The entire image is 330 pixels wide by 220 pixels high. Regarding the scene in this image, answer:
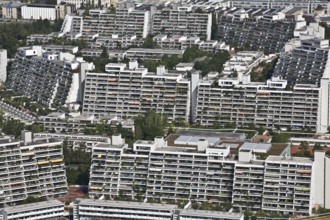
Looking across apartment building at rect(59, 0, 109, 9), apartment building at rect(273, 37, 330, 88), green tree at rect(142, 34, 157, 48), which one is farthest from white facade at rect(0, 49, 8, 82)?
apartment building at rect(59, 0, 109, 9)

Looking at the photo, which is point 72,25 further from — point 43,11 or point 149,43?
point 149,43

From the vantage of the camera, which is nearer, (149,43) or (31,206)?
(31,206)

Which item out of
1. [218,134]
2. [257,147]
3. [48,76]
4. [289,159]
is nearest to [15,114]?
[48,76]

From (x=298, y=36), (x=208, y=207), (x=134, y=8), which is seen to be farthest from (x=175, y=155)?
(x=134, y=8)

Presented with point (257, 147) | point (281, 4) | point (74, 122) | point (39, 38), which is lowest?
point (74, 122)

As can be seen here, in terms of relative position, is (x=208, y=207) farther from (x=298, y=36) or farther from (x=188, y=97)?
(x=298, y=36)

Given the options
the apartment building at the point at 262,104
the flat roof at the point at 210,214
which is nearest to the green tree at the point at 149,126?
the apartment building at the point at 262,104

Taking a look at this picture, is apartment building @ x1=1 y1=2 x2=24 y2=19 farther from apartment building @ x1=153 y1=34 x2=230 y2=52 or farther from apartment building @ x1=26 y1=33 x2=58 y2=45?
apartment building @ x1=153 y1=34 x2=230 y2=52
